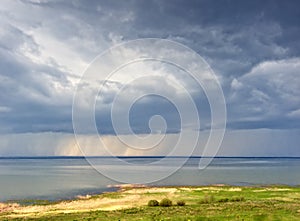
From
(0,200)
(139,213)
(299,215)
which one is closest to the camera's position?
(299,215)

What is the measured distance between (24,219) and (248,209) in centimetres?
3053

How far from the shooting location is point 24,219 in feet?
155

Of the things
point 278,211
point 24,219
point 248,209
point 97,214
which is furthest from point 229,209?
point 24,219

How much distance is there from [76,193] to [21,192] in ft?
54.5

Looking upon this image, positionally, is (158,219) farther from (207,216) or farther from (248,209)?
(248,209)

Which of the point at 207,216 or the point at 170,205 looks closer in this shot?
the point at 207,216

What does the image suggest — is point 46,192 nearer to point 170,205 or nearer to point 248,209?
point 170,205

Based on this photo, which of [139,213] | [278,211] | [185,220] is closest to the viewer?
[185,220]

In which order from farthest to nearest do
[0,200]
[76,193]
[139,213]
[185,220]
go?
[76,193], [0,200], [139,213], [185,220]

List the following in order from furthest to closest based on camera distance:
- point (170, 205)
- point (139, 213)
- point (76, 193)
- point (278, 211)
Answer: point (76, 193)
point (170, 205)
point (139, 213)
point (278, 211)

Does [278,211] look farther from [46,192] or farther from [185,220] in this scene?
[46,192]

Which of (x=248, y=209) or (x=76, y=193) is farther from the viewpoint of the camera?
(x=76, y=193)

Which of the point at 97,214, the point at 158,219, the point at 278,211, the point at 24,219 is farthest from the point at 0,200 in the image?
the point at 278,211

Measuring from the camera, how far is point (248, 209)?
151ft
